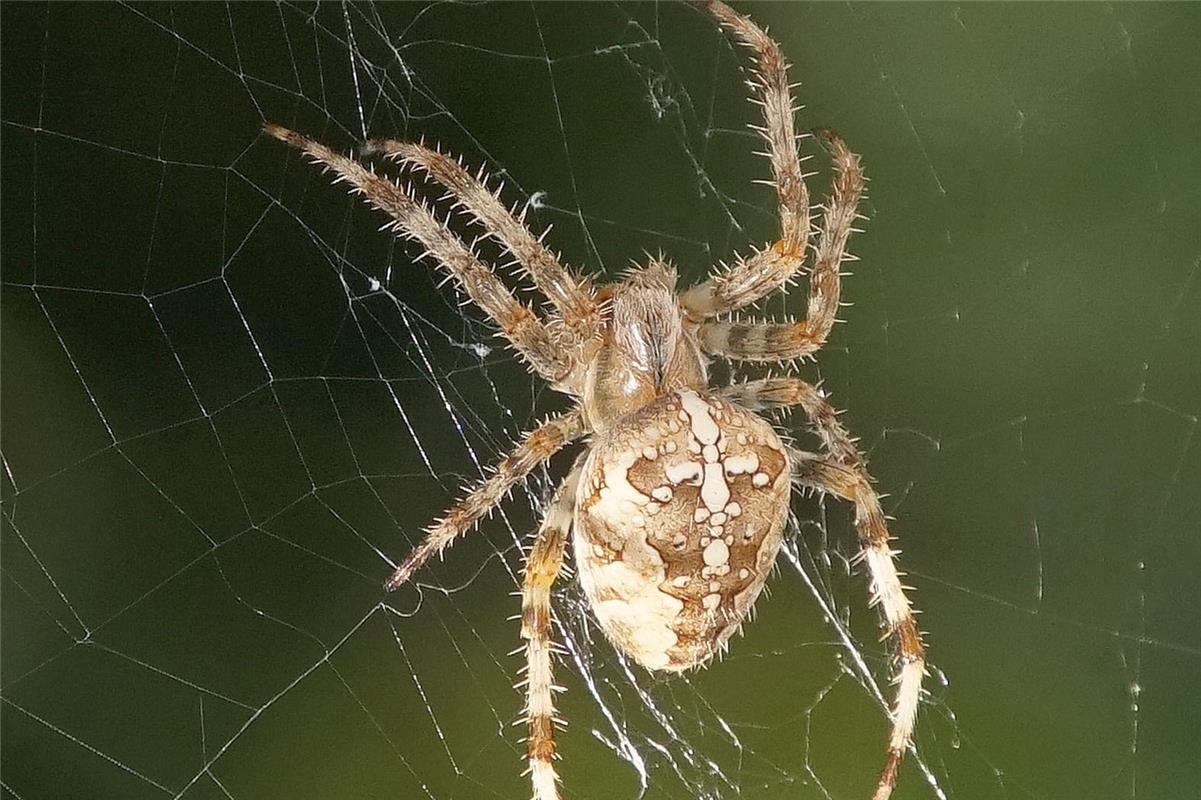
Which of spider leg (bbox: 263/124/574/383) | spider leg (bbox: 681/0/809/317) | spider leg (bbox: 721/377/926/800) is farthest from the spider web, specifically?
spider leg (bbox: 681/0/809/317)

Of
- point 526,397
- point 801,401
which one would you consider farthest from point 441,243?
point 801,401

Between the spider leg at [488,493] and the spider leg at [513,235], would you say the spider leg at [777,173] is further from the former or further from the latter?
the spider leg at [488,493]

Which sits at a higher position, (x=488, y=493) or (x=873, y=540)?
(x=873, y=540)

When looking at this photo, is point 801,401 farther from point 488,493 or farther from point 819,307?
point 488,493

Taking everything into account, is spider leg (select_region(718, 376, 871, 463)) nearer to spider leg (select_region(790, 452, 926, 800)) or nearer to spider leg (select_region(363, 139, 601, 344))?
spider leg (select_region(790, 452, 926, 800))

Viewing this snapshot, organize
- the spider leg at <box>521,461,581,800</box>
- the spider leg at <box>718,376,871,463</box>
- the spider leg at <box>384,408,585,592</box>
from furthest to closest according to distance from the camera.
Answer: the spider leg at <box>718,376,871,463</box> → the spider leg at <box>521,461,581,800</box> → the spider leg at <box>384,408,585,592</box>

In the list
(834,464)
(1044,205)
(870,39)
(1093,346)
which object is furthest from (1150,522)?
(870,39)

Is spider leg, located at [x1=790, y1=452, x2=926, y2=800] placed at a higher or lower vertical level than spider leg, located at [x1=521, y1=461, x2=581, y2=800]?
higher
